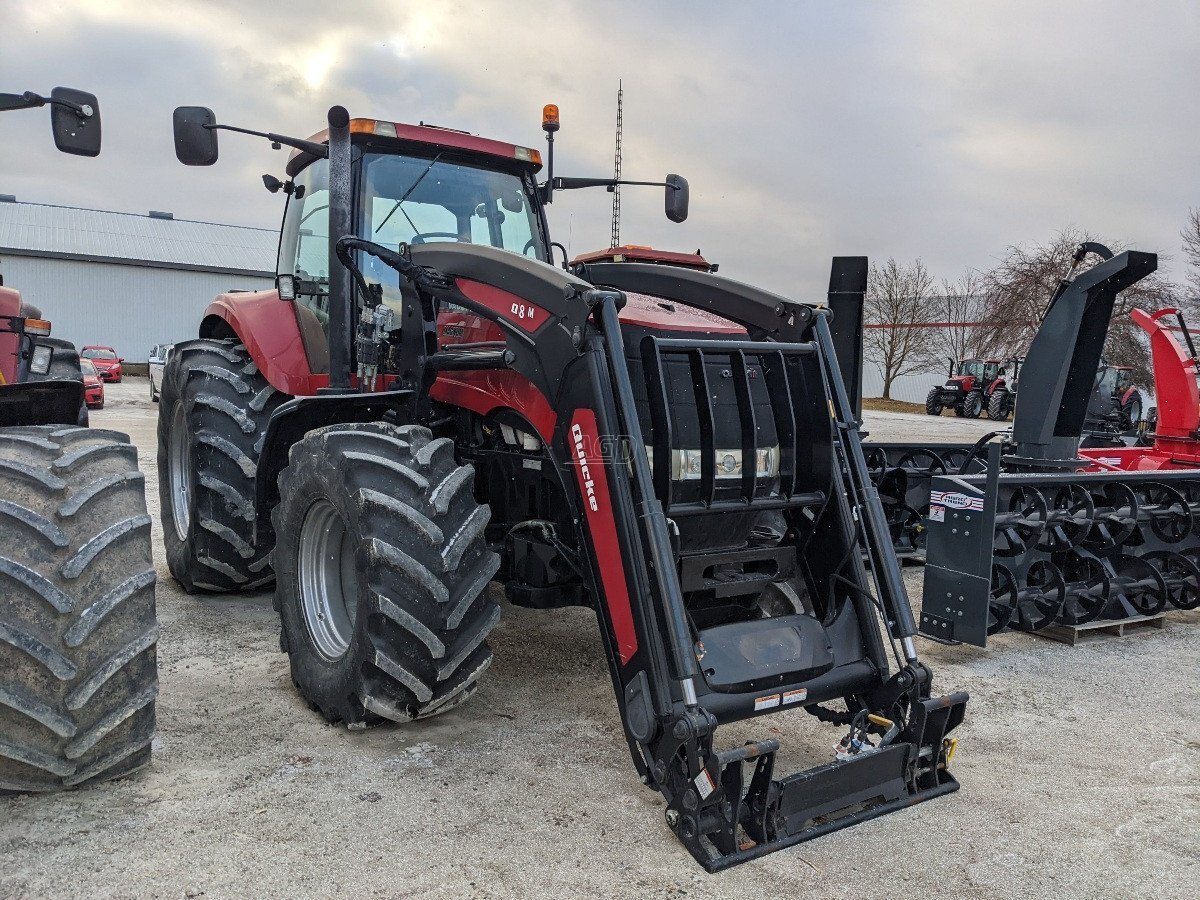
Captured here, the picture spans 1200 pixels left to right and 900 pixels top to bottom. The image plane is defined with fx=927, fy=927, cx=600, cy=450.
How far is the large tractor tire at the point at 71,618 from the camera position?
2588 millimetres

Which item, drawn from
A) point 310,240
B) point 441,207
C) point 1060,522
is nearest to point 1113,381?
point 1060,522

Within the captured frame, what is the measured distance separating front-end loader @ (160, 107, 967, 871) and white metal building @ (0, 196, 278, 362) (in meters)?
36.4

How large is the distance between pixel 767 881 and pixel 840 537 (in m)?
1.20

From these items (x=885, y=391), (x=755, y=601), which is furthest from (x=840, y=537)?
(x=885, y=391)

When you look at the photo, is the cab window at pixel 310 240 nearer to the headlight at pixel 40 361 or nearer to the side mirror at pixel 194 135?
the side mirror at pixel 194 135

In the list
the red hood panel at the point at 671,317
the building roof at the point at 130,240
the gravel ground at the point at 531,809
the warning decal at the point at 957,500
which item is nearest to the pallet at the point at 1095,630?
the gravel ground at the point at 531,809

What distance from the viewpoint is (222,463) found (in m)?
4.76

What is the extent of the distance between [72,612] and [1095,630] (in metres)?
5.11

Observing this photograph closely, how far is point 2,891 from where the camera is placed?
2361 mm

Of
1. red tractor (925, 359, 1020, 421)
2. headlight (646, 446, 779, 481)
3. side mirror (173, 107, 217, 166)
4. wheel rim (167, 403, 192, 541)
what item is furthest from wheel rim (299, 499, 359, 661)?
red tractor (925, 359, 1020, 421)

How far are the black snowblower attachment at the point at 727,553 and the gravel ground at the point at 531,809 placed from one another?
19 cm

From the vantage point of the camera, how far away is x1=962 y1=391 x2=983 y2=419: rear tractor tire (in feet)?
88.9

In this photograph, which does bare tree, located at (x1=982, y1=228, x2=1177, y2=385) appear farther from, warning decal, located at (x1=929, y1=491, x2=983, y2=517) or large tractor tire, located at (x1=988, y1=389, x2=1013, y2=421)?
warning decal, located at (x1=929, y1=491, x2=983, y2=517)

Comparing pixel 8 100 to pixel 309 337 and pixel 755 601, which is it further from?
pixel 755 601
